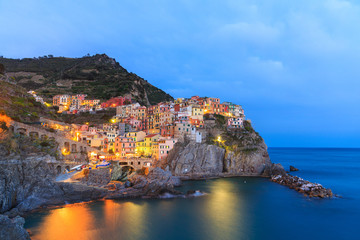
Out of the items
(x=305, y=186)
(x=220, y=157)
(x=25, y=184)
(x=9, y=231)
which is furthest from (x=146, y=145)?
(x=9, y=231)

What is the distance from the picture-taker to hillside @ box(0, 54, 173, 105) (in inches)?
3733

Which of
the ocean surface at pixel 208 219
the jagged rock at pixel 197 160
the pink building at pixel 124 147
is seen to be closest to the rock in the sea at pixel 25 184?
the ocean surface at pixel 208 219

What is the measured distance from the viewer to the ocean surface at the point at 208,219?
2394cm

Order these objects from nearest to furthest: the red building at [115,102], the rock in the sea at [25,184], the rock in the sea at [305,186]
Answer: the rock in the sea at [25,184] < the rock in the sea at [305,186] < the red building at [115,102]

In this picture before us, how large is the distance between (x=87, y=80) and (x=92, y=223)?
94.6 metres

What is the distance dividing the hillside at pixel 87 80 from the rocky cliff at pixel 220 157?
1736 inches

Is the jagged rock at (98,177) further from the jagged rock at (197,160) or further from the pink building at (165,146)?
the jagged rock at (197,160)

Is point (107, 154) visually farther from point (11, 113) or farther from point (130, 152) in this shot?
point (11, 113)

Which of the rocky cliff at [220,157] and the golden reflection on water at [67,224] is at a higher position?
the rocky cliff at [220,157]

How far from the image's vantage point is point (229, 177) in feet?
171

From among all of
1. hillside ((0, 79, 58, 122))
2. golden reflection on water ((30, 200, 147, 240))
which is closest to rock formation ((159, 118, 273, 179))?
golden reflection on water ((30, 200, 147, 240))

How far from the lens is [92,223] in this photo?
83.8ft

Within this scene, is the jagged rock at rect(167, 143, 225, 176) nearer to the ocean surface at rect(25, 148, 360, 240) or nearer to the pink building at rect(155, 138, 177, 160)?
the pink building at rect(155, 138, 177, 160)

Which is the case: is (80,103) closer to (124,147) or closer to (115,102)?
(115,102)
